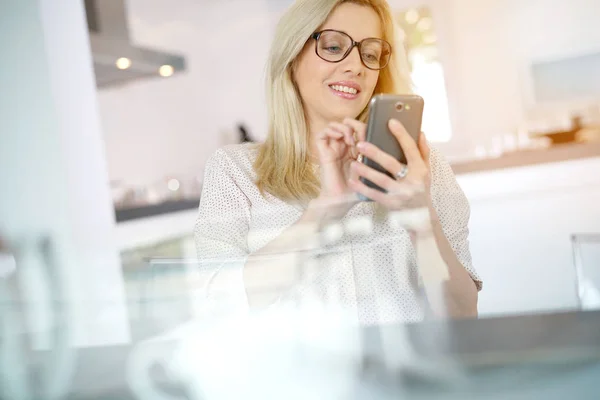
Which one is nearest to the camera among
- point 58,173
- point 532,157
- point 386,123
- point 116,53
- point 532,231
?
point 386,123

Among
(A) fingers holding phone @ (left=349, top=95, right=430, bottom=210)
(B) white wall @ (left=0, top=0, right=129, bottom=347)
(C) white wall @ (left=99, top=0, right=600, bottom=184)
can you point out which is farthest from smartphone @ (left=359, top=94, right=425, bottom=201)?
(C) white wall @ (left=99, top=0, right=600, bottom=184)

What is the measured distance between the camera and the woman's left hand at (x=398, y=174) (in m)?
0.43

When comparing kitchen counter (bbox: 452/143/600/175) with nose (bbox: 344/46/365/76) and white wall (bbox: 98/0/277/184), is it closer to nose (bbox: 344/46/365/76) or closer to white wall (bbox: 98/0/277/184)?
nose (bbox: 344/46/365/76)

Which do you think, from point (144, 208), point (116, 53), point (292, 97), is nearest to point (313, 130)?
point (292, 97)

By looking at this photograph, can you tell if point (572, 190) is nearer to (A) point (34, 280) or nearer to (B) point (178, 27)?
(A) point (34, 280)

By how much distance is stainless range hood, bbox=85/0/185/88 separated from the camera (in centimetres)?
165

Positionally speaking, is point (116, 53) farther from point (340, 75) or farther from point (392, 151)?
point (392, 151)

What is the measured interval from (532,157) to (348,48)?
0.56m

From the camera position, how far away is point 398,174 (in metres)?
0.43

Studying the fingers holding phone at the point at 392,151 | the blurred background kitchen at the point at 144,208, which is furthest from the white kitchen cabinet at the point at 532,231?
the fingers holding phone at the point at 392,151

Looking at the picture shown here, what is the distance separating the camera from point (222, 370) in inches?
18.6

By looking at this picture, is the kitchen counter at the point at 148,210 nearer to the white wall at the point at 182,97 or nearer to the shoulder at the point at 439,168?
the shoulder at the point at 439,168

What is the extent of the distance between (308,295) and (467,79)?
1446 mm

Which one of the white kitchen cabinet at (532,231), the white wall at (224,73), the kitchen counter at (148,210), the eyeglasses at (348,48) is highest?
the white wall at (224,73)
